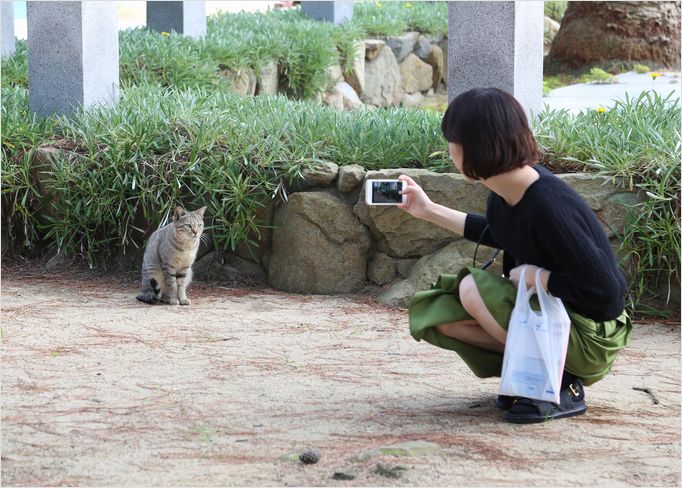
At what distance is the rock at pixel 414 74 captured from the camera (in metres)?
12.6

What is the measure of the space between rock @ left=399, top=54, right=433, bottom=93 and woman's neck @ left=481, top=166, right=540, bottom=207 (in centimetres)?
961

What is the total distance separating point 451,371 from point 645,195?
171 cm

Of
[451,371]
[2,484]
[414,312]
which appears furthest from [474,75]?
[2,484]

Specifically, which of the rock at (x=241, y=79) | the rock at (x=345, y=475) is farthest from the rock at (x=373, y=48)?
the rock at (x=345, y=475)

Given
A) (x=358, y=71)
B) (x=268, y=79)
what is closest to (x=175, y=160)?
(x=268, y=79)

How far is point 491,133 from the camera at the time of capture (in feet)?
9.91

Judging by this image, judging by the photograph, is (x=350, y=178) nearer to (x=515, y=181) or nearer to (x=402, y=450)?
(x=515, y=181)

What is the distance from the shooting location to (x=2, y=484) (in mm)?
2701

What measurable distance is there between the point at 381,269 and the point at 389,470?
9.46 ft

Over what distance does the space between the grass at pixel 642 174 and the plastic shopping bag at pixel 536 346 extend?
2.04 meters

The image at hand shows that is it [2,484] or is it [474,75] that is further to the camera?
[474,75]

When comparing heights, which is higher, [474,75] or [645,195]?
[474,75]

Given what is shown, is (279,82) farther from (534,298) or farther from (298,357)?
(534,298)

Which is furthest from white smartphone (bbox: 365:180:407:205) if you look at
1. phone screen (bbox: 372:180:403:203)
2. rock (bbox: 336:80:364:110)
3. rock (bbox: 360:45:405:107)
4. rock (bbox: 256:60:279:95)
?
rock (bbox: 360:45:405:107)
